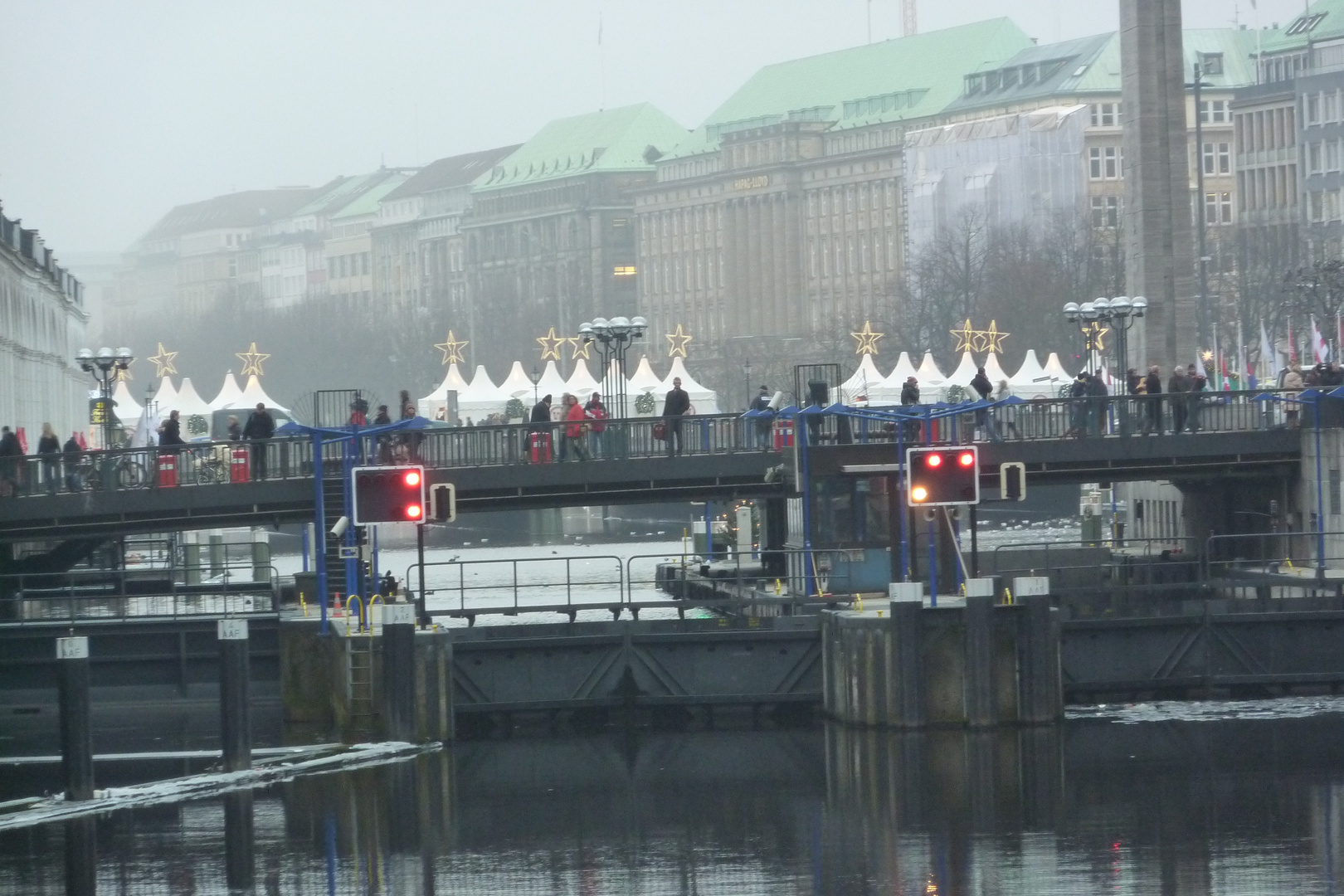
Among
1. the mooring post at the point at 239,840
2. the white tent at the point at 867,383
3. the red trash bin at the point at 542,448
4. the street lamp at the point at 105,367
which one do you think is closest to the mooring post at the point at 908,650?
the mooring post at the point at 239,840

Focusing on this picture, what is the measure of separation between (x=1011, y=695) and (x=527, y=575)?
45380mm

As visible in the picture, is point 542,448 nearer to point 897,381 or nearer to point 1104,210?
point 897,381

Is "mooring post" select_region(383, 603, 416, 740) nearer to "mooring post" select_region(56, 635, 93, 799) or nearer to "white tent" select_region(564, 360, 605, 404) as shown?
"mooring post" select_region(56, 635, 93, 799)

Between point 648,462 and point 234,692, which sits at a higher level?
point 648,462

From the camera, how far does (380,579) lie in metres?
45.9

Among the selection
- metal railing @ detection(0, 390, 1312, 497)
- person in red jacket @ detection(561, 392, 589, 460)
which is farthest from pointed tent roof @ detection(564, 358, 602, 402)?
person in red jacket @ detection(561, 392, 589, 460)

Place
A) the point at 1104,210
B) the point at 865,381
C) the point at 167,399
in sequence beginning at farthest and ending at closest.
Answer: the point at 1104,210
the point at 167,399
the point at 865,381

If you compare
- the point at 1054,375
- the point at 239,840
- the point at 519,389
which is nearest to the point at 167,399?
the point at 519,389

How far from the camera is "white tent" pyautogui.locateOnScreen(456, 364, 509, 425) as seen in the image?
10938 centimetres

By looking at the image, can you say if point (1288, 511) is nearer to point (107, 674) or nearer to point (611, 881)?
point (107, 674)

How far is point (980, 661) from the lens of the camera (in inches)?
1540

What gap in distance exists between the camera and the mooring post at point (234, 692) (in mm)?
36188

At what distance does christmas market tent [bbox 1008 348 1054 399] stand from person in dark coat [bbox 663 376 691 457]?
39.4m

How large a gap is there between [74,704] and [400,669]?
6.61 meters
